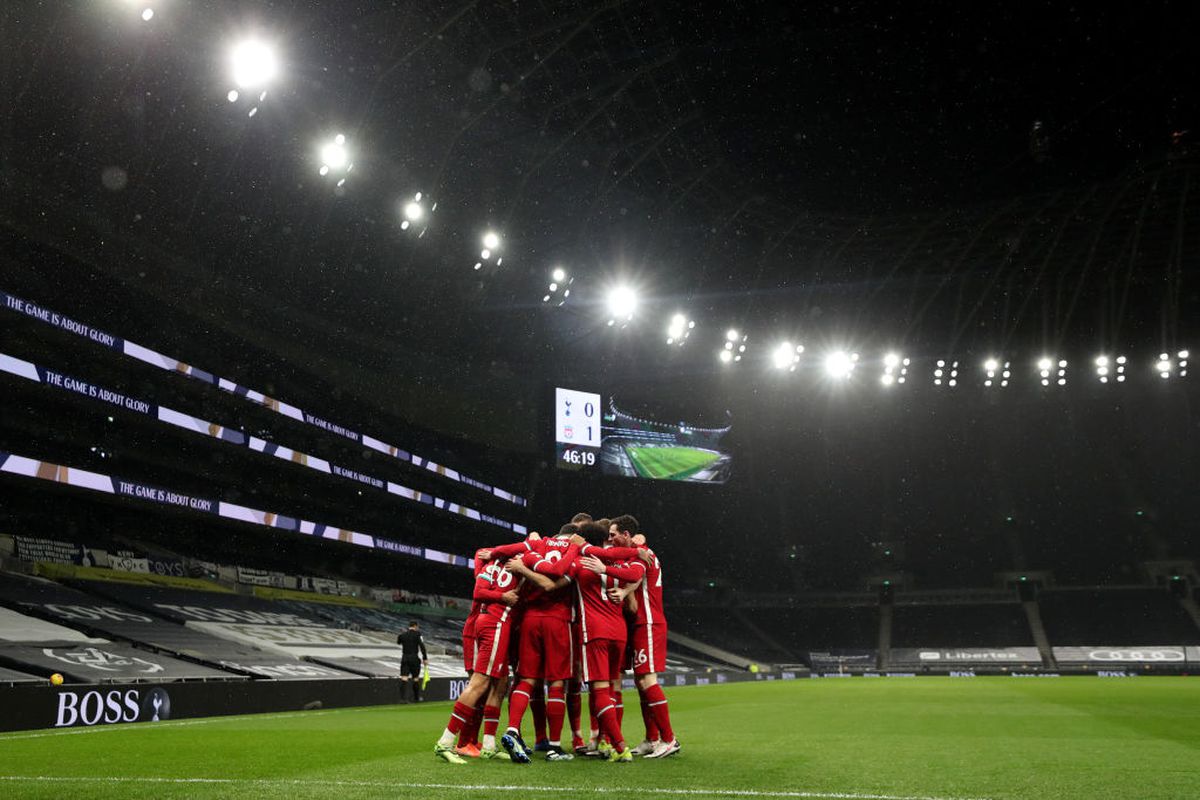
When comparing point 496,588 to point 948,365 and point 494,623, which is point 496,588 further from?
point 948,365

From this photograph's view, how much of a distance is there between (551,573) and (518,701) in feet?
3.53

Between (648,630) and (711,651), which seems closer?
(648,630)

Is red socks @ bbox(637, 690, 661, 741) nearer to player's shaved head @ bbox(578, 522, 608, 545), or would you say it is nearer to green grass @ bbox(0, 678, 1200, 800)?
green grass @ bbox(0, 678, 1200, 800)

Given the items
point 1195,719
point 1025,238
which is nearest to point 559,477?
point 1025,238

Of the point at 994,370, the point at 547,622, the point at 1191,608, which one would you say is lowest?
the point at 1191,608

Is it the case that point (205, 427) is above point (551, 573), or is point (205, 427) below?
above

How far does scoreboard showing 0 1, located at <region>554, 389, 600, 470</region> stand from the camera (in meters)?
38.1

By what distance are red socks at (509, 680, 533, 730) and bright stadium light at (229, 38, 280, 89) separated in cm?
1548

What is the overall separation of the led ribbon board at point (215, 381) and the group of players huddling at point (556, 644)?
58.2 ft

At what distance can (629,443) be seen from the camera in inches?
1617

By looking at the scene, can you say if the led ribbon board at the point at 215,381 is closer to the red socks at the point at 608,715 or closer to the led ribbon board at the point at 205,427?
the led ribbon board at the point at 205,427

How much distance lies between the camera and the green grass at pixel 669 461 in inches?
1622

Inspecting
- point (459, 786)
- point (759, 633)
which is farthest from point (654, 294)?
point (459, 786)

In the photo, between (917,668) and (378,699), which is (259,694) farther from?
(917,668)
